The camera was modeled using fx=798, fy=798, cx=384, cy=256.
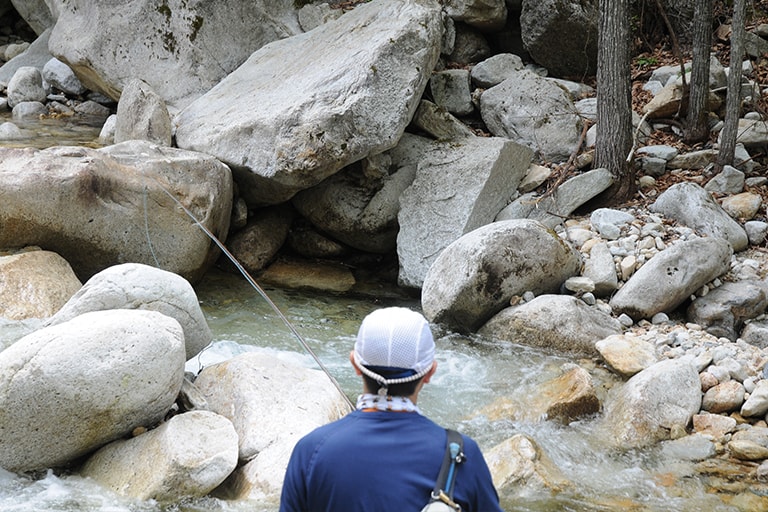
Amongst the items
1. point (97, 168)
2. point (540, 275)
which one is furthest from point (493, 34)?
point (97, 168)

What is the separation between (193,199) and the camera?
7.33 m

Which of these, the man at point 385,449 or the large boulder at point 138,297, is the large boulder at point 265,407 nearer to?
the large boulder at point 138,297

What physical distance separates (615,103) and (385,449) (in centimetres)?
685

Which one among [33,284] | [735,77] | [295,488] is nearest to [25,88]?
[33,284]

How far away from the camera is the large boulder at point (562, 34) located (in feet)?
33.1

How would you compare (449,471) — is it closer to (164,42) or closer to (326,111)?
(326,111)

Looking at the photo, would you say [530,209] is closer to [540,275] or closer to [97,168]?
[540,275]

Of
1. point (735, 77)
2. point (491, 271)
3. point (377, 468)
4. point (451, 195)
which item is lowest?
point (491, 271)

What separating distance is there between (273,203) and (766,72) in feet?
20.0

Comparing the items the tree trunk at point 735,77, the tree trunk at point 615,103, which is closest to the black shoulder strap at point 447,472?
the tree trunk at point 615,103

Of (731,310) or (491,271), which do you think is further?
(491,271)

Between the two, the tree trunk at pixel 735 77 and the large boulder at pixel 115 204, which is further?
the tree trunk at pixel 735 77

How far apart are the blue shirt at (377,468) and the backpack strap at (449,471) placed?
12mm

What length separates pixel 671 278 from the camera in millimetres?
6398
